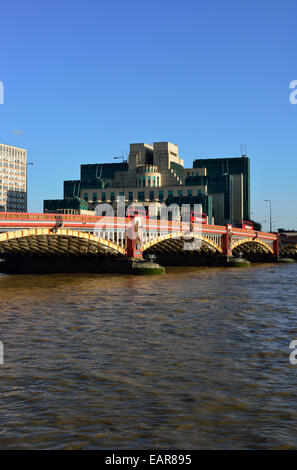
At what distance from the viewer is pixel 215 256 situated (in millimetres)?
91062

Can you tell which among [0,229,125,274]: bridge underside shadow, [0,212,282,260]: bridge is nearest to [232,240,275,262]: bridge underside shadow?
[0,212,282,260]: bridge

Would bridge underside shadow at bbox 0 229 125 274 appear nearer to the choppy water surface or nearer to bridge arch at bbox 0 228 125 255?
bridge arch at bbox 0 228 125 255

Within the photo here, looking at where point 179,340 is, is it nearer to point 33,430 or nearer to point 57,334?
point 57,334

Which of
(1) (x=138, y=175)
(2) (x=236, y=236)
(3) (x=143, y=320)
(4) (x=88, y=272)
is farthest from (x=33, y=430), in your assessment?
(1) (x=138, y=175)

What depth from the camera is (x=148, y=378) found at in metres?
16.3

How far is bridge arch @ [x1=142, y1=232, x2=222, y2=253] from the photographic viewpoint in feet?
230

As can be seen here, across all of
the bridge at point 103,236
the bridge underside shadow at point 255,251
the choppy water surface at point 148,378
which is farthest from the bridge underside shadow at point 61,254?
the bridge underside shadow at point 255,251

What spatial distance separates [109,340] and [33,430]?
1044cm

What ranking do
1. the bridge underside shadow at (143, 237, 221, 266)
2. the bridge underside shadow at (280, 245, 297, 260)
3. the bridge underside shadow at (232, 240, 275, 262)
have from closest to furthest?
1. the bridge underside shadow at (143, 237, 221, 266)
2. the bridge underside shadow at (232, 240, 275, 262)
3. the bridge underside shadow at (280, 245, 297, 260)

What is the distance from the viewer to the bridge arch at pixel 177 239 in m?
70.0

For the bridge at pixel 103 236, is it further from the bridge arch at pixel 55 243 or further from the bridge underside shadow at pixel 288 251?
the bridge underside shadow at pixel 288 251

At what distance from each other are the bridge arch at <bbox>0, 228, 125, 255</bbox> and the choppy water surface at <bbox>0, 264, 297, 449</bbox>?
73.6ft

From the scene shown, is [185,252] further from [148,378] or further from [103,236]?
[148,378]

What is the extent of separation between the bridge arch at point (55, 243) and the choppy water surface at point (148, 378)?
22434mm
